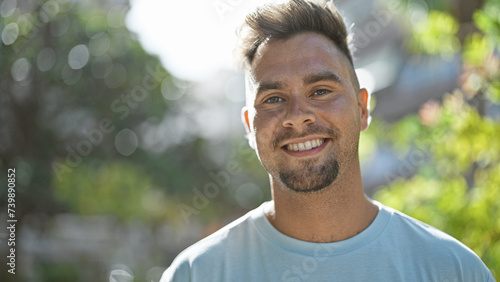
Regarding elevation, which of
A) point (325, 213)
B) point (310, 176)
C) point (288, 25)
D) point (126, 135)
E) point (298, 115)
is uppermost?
point (288, 25)

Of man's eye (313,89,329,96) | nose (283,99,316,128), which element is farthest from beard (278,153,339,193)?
man's eye (313,89,329,96)

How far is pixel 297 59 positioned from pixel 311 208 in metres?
0.55

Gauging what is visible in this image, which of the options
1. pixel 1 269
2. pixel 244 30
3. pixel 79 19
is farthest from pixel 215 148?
pixel 244 30

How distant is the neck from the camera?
6.11 feet

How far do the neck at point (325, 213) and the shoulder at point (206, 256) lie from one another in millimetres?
183

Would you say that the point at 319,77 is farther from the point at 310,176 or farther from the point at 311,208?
the point at 311,208

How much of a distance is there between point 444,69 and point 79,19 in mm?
8117

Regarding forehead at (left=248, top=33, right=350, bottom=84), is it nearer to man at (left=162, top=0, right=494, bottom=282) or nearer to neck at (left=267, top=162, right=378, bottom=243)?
man at (left=162, top=0, right=494, bottom=282)

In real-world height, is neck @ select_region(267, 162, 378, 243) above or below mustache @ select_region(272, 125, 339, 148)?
below

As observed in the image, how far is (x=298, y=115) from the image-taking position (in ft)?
5.90

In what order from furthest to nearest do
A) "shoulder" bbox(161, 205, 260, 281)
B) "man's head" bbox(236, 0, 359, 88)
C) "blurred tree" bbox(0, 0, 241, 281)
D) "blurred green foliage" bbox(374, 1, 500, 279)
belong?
"blurred tree" bbox(0, 0, 241, 281)
"blurred green foliage" bbox(374, 1, 500, 279)
"man's head" bbox(236, 0, 359, 88)
"shoulder" bbox(161, 205, 260, 281)

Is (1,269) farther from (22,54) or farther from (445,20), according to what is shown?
(445,20)

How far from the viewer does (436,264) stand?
5.68ft

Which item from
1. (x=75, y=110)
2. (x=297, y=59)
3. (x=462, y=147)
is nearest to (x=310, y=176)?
Result: (x=297, y=59)
